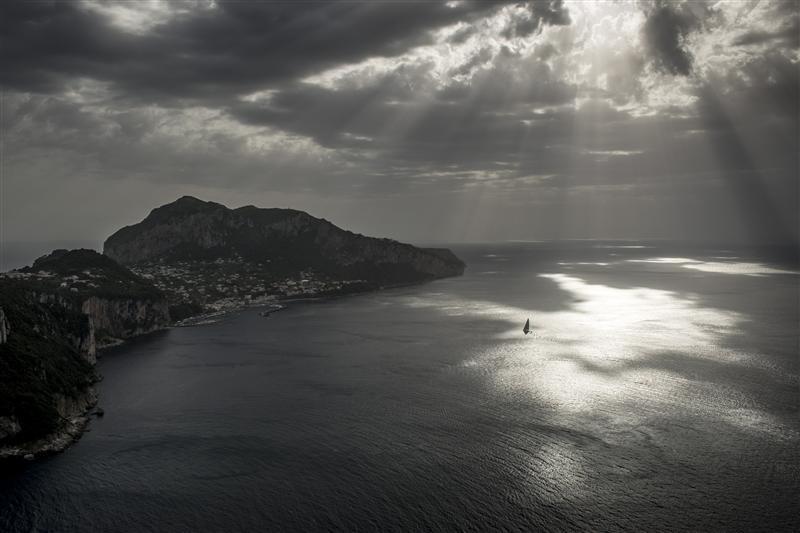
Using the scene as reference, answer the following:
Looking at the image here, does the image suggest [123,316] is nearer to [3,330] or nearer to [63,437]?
[3,330]

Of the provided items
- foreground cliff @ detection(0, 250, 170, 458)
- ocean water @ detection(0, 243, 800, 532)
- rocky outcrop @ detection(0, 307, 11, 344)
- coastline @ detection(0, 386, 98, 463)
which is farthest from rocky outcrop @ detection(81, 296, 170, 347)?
coastline @ detection(0, 386, 98, 463)

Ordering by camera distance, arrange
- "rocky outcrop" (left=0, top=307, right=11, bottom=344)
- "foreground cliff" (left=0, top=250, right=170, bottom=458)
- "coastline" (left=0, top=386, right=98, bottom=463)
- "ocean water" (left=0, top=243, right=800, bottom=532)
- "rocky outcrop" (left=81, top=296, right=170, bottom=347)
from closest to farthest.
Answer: "ocean water" (left=0, top=243, right=800, bottom=532) < "coastline" (left=0, top=386, right=98, bottom=463) < "foreground cliff" (left=0, top=250, right=170, bottom=458) < "rocky outcrop" (left=0, top=307, right=11, bottom=344) < "rocky outcrop" (left=81, top=296, right=170, bottom=347)

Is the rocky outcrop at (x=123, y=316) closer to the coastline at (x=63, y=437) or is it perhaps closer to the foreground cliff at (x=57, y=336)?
the foreground cliff at (x=57, y=336)

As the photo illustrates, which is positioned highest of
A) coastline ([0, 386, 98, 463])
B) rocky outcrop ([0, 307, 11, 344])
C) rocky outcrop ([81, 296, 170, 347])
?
rocky outcrop ([0, 307, 11, 344])

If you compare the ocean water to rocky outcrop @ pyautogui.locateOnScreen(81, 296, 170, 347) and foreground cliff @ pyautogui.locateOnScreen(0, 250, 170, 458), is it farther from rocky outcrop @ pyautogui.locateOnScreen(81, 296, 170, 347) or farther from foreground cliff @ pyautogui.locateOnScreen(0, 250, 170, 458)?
rocky outcrop @ pyautogui.locateOnScreen(81, 296, 170, 347)

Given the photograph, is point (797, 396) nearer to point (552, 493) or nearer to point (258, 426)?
point (552, 493)

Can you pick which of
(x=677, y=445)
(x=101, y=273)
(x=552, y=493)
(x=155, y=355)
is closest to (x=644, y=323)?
(x=677, y=445)

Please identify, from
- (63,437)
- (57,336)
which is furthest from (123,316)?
(63,437)
